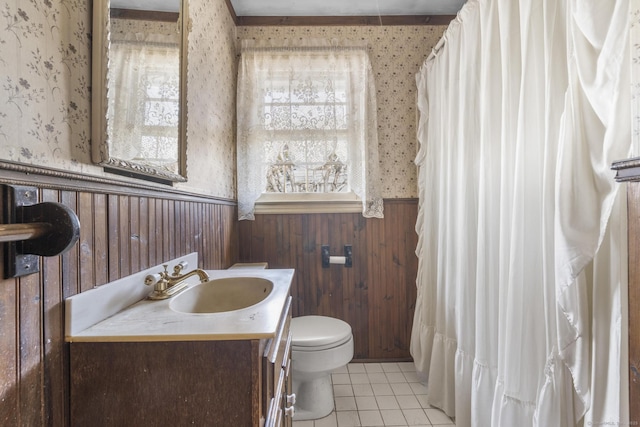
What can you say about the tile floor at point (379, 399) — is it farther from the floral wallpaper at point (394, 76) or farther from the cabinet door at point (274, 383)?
the floral wallpaper at point (394, 76)

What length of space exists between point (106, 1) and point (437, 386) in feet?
6.99

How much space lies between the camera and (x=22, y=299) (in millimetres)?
543

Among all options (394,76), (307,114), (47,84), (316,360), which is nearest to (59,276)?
(47,84)

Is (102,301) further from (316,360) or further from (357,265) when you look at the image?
(357,265)

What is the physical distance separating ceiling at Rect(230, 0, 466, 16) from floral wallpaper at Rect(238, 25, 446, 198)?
92 mm

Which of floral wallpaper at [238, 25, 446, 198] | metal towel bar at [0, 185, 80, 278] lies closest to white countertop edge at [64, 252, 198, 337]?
metal towel bar at [0, 185, 80, 278]

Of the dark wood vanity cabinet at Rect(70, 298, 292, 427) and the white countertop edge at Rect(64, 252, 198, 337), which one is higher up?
the white countertop edge at Rect(64, 252, 198, 337)

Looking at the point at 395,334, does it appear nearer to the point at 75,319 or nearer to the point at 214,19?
the point at 75,319

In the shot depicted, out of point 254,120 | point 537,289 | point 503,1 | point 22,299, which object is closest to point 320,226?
point 254,120

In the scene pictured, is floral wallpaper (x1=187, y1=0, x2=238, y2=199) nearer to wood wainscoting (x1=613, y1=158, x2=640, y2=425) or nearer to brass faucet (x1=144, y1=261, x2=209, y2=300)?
brass faucet (x1=144, y1=261, x2=209, y2=300)

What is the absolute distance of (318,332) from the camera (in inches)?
62.7

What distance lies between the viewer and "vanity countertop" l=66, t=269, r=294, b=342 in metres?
0.62

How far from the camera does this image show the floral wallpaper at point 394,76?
2.10 meters

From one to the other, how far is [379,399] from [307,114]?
1891 millimetres
